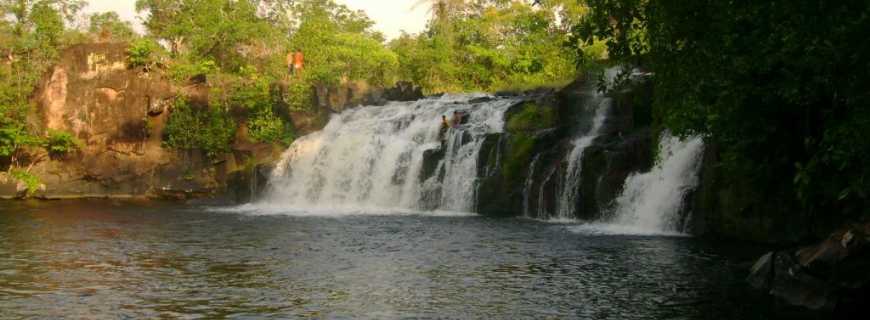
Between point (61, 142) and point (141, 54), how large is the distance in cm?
555

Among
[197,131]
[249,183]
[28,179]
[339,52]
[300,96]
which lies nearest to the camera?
[249,183]

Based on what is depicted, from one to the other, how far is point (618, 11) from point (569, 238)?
24.3 feet

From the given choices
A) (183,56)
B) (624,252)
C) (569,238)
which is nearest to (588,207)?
(569,238)

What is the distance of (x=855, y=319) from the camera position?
1315 centimetres

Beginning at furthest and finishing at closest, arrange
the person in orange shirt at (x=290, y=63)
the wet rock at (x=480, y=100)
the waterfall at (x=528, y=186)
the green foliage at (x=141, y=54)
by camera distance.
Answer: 1. the person in orange shirt at (x=290, y=63)
2. the green foliage at (x=141, y=54)
3. the wet rock at (x=480, y=100)
4. the waterfall at (x=528, y=186)

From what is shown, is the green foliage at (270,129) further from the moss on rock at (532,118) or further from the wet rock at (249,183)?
the moss on rock at (532,118)

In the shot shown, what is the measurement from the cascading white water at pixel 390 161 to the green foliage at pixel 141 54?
8829 mm

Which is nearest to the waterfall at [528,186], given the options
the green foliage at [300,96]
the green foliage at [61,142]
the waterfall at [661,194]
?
the waterfall at [661,194]

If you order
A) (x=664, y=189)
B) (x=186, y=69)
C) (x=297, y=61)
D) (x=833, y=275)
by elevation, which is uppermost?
(x=297, y=61)

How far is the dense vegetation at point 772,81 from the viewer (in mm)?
13000

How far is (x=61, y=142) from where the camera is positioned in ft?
133

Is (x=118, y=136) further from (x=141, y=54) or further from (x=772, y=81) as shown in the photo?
(x=772, y=81)

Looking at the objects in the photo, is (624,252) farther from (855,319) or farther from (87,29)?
(87,29)

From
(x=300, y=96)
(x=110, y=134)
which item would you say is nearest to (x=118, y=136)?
(x=110, y=134)
